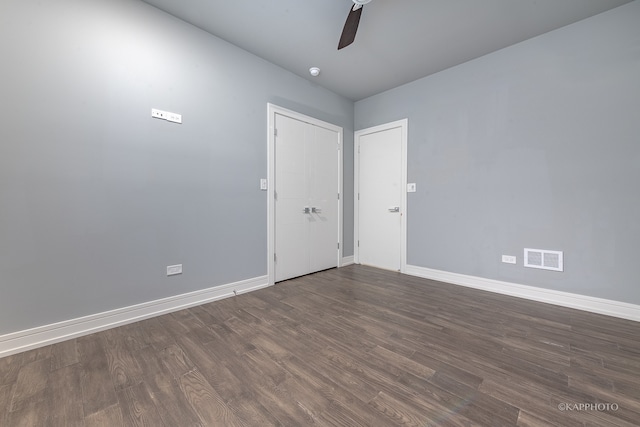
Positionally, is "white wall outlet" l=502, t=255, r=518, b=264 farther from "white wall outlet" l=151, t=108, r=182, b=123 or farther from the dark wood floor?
"white wall outlet" l=151, t=108, r=182, b=123

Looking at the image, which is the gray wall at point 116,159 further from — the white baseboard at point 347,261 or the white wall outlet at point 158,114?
the white baseboard at point 347,261

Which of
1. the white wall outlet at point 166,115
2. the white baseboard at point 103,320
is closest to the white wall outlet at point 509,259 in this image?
the white baseboard at point 103,320

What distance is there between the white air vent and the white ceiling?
2.37 m

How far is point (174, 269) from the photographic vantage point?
95.4 inches

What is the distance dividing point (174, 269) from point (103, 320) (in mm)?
635

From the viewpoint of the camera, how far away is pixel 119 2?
210cm

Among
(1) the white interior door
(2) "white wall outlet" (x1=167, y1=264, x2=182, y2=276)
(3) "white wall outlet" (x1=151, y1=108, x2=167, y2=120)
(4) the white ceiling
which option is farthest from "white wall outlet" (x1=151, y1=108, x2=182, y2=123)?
(1) the white interior door

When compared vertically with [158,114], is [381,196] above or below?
below

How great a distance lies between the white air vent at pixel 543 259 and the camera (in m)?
2.55

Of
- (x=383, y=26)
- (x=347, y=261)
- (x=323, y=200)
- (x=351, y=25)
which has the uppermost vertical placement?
(x=383, y=26)

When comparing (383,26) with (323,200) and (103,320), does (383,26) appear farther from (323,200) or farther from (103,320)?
(103,320)

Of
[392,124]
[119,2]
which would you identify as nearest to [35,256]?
[119,2]

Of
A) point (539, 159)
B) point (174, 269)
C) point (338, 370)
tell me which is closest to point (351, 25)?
point (539, 159)

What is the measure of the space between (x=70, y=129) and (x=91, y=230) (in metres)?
0.82
